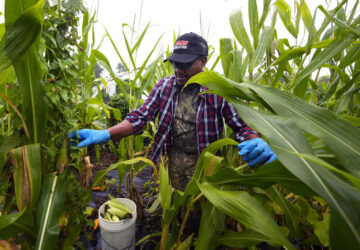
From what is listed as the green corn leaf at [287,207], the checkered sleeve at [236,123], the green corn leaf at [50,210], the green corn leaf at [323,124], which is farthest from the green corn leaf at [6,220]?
the checkered sleeve at [236,123]

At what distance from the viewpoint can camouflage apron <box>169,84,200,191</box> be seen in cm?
127

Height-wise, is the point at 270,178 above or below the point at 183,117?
above

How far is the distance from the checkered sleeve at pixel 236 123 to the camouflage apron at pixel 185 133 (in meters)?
0.22

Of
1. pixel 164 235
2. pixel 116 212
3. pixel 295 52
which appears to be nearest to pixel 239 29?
pixel 295 52

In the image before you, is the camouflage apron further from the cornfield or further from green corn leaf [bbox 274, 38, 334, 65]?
green corn leaf [bbox 274, 38, 334, 65]

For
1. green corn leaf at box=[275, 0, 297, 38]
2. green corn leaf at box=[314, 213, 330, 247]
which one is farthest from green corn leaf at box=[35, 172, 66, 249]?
green corn leaf at box=[275, 0, 297, 38]

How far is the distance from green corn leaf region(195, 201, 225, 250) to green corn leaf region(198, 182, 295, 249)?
0.67 feet

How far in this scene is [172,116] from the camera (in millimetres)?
1300

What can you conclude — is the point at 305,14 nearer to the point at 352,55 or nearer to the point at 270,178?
the point at 352,55

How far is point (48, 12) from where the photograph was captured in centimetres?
56

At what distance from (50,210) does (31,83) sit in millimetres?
387

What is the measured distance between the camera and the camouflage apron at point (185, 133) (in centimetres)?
127

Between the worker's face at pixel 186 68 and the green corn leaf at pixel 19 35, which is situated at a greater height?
the green corn leaf at pixel 19 35

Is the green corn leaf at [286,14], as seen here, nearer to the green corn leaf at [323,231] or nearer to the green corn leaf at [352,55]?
the green corn leaf at [352,55]
